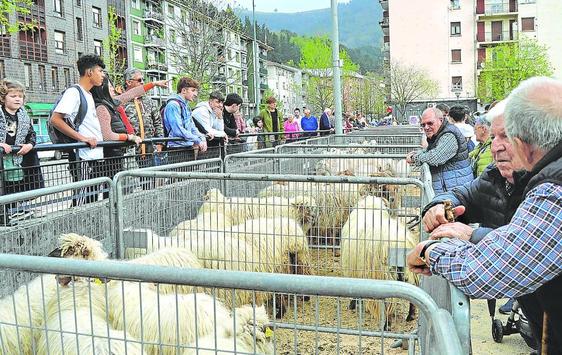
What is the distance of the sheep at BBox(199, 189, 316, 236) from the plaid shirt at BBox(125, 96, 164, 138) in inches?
137

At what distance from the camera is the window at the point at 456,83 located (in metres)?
64.9

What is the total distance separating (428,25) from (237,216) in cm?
6611

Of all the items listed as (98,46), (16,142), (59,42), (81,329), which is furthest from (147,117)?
(98,46)

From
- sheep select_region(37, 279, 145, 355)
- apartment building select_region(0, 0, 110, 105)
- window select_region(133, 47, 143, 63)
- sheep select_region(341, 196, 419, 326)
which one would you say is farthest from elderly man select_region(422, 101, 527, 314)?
window select_region(133, 47, 143, 63)

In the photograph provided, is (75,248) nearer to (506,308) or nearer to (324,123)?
(506,308)

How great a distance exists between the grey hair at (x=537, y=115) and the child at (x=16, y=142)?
13.6 ft


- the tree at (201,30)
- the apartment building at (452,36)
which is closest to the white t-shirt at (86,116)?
the tree at (201,30)

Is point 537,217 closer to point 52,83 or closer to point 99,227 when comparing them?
point 99,227

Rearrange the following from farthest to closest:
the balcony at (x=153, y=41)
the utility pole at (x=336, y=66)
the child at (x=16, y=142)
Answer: the balcony at (x=153, y=41)
the utility pole at (x=336, y=66)
the child at (x=16, y=142)

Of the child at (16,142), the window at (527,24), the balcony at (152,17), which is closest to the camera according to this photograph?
the child at (16,142)

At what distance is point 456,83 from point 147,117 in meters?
61.5

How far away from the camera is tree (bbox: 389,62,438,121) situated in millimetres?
61719

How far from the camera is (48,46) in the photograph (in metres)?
45.8

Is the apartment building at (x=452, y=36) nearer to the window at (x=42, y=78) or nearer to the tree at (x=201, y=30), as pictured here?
the tree at (x=201, y=30)
